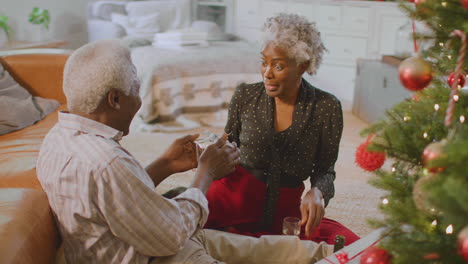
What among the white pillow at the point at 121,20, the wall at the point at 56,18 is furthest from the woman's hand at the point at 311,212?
the wall at the point at 56,18

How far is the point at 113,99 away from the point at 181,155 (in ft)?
1.42

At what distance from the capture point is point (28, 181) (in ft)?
6.24

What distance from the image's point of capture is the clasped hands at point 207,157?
1373mm

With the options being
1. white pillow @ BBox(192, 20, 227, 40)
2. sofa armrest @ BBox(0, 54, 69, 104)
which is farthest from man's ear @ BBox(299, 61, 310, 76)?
A: white pillow @ BBox(192, 20, 227, 40)

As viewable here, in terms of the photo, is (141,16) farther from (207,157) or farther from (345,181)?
(207,157)

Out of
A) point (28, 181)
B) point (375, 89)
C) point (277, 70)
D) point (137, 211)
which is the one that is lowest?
point (28, 181)

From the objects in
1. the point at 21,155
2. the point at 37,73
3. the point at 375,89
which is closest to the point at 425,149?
the point at 21,155

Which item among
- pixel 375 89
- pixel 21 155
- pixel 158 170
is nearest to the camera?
pixel 158 170

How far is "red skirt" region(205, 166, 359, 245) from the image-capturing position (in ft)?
5.46

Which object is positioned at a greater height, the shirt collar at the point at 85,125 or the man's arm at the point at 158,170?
the shirt collar at the point at 85,125

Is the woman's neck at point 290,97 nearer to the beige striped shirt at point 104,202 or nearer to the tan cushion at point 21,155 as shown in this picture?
the beige striped shirt at point 104,202

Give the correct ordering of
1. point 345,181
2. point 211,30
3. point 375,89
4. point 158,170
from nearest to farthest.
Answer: point 158,170, point 345,181, point 375,89, point 211,30

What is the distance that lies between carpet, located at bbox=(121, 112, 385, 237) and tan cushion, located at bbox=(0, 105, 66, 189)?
29.4 inches

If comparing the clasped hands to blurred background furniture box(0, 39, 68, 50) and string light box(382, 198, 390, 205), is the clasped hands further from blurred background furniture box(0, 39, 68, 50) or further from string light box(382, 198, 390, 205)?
blurred background furniture box(0, 39, 68, 50)
